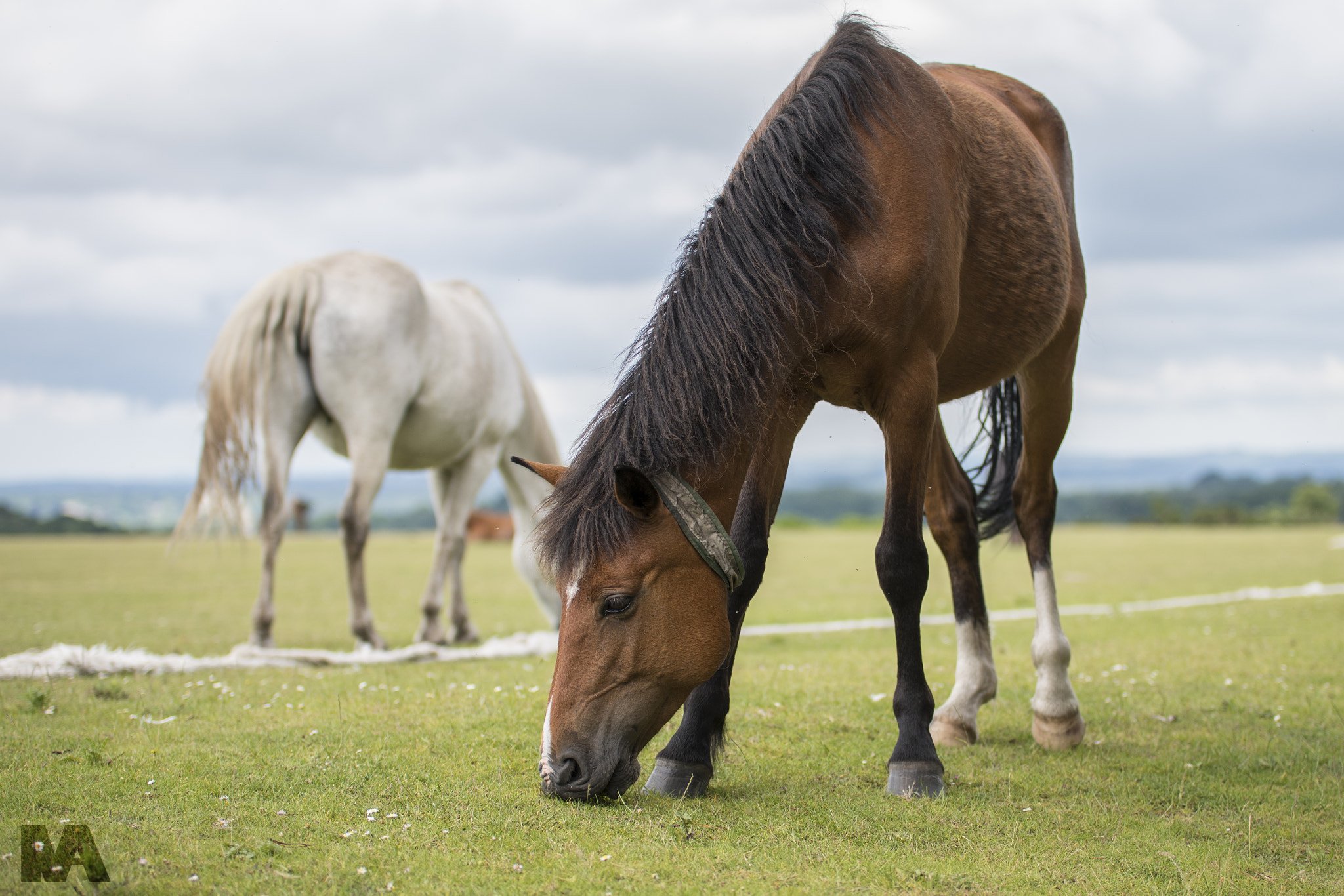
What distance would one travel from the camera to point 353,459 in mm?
7312

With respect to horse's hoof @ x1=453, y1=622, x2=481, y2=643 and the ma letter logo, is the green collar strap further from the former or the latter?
horse's hoof @ x1=453, y1=622, x2=481, y2=643

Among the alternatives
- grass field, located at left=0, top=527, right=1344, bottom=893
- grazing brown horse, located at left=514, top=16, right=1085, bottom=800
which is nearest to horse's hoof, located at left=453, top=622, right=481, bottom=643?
grass field, located at left=0, top=527, right=1344, bottom=893

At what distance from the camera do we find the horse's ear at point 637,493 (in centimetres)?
301

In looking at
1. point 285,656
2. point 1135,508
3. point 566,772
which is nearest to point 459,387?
point 285,656

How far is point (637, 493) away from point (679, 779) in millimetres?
1049

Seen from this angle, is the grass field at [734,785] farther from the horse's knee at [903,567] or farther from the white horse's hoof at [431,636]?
the white horse's hoof at [431,636]

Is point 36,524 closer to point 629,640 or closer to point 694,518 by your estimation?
point 629,640

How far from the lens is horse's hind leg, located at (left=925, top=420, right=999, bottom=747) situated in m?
4.70

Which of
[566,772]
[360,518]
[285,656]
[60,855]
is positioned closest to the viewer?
[60,855]

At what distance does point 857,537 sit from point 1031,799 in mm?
26198

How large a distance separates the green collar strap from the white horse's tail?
4.83m

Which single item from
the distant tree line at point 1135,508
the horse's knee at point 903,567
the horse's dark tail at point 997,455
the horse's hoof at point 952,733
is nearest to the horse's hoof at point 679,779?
the horse's knee at point 903,567

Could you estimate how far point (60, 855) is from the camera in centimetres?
240

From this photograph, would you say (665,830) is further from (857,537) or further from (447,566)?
(857,537)
